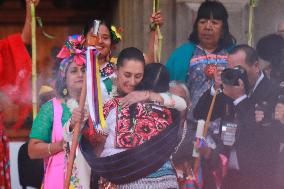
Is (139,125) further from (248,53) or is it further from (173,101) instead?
(248,53)

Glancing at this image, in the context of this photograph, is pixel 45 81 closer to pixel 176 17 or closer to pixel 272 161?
pixel 176 17

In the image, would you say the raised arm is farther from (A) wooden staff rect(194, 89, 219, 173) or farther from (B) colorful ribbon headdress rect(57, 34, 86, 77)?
(B) colorful ribbon headdress rect(57, 34, 86, 77)

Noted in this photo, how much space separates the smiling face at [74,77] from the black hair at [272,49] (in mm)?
1577

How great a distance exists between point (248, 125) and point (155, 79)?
2.62 ft

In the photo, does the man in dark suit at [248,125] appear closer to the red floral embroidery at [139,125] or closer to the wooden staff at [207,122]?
the wooden staff at [207,122]

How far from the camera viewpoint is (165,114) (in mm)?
6660

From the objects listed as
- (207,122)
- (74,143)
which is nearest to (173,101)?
(74,143)

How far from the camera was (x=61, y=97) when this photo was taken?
709 centimetres

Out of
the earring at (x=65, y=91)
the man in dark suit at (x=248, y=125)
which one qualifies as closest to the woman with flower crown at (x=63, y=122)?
the earring at (x=65, y=91)

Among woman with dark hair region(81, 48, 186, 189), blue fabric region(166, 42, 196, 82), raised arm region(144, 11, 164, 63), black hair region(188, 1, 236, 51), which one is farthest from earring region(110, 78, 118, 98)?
black hair region(188, 1, 236, 51)

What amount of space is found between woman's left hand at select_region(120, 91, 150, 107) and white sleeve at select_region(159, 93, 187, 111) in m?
0.12

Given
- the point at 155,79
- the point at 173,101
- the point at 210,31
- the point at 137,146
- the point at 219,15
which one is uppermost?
the point at 219,15

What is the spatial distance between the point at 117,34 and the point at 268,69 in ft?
4.03

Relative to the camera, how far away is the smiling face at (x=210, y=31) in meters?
7.91
